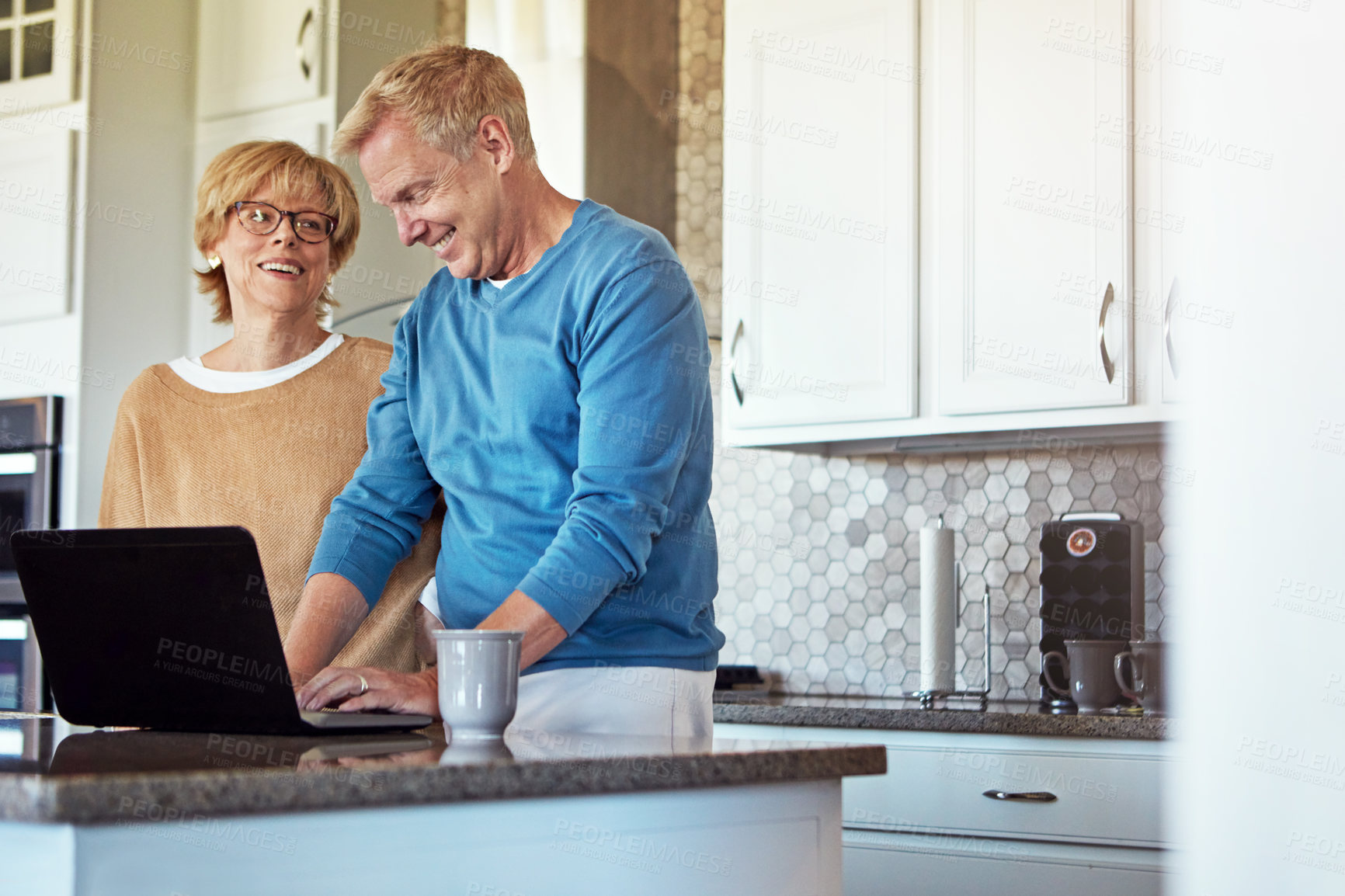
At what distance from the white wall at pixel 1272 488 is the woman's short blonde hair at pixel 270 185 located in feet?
4.91

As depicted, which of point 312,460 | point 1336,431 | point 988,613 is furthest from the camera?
point 988,613

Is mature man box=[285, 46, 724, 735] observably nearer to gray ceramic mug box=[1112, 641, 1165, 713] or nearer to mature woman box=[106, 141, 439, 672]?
mature woman box=[106, 141, 439, 672]

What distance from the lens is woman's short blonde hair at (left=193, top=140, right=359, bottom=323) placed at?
69.4 inches

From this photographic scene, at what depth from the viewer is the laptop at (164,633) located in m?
0.99

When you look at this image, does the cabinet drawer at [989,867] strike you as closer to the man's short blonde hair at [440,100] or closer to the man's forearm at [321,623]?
the man's forearm at [321,623]

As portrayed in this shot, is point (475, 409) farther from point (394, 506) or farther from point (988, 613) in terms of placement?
point (988, 613)

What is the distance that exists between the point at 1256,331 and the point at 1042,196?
1.93 m

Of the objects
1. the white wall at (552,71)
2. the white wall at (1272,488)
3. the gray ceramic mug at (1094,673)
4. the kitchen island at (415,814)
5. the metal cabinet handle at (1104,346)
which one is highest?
the white wall at (552,71)

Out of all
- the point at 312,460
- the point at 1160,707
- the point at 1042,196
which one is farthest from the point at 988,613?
the point at 312,460

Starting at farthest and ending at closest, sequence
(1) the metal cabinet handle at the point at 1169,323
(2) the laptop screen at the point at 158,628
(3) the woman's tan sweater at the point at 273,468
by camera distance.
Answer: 1. (1) the metal cabinet handle at the point at 1169,323
2. (3) the woman's tan sweater at the point at 273,468
3. (2) the laptop screen at the point at 158,628

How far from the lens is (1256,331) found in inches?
17.6

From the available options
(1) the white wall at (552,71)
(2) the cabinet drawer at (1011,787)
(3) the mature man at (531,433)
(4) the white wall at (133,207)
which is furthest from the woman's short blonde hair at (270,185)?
(4) the white wall at (133,207)

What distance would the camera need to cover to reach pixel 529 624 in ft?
3.95

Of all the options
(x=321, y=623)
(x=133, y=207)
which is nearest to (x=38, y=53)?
(x=133, y=207)
